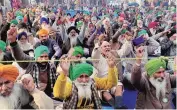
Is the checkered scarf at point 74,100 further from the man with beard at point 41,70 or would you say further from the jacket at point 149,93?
the man with beard at point 41,70

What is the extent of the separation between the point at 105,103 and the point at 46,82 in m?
0.94


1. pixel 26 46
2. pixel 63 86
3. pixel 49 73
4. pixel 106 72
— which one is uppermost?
pixel 26 46

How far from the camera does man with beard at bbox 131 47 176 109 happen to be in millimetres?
3748

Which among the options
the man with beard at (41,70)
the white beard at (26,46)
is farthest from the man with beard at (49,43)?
the man with beard at (41,70)

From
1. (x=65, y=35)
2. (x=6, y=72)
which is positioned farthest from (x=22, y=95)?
(x=65, y=35)

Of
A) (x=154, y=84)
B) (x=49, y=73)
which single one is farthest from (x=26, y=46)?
(x=154, y=84)

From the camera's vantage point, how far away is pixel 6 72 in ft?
10.8

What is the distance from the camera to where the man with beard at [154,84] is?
3748mm

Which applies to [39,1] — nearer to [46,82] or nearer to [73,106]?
[46,82]

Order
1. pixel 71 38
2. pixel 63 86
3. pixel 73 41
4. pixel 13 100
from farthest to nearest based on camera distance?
pixel 71 38, pixel 73 41, pixel 63 86, pixel 13 100

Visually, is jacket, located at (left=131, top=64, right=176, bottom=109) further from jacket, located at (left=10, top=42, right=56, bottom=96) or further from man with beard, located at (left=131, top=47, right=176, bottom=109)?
jacket, located at (left=10, top=42, right=56, bottom=96)

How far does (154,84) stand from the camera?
3789 mm

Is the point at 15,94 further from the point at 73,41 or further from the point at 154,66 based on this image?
the point at 73,41

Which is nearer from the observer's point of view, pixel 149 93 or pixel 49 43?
pixel 149 93
